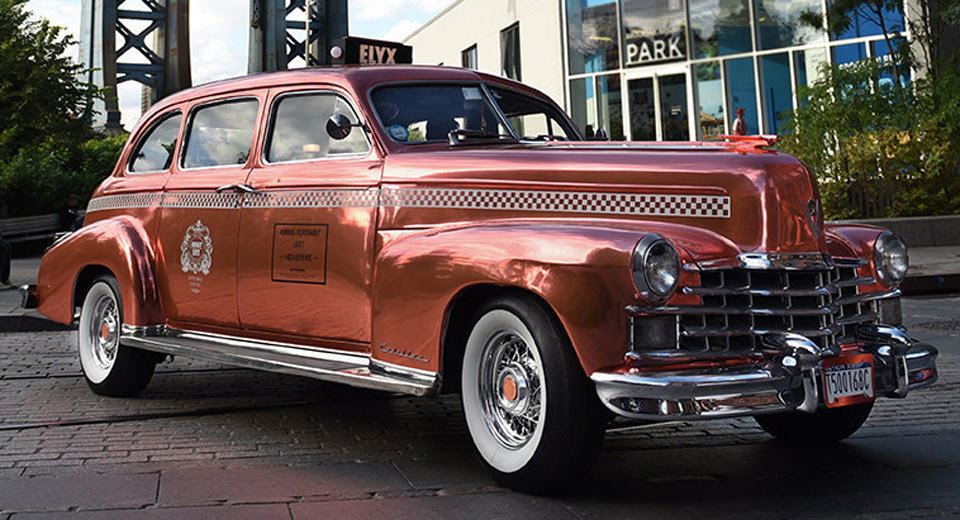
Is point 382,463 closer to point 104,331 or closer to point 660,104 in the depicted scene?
point 104,331

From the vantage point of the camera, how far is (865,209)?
58.0 ft

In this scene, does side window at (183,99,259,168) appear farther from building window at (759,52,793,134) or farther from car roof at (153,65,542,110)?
building window at (759,52,793,134)

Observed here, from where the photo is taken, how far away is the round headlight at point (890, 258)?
480 cm

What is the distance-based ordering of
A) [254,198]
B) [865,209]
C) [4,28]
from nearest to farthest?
[254,198] → [865,209] → [4,28]

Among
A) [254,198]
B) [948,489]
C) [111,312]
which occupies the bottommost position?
[948,489]

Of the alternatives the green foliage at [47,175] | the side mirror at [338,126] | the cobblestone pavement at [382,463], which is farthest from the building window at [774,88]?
the side mirror at [338,126]

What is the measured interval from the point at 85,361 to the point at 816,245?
4839 mm

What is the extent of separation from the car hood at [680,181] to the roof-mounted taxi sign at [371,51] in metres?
5.26

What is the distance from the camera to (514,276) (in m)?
4.24

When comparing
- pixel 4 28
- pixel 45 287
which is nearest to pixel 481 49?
pixel 4 28

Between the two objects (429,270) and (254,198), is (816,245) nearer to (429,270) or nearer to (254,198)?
(429,270)

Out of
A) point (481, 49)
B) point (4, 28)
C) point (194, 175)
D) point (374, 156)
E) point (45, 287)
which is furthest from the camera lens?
point (481, 49)

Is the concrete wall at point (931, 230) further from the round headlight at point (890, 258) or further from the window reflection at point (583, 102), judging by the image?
the round headlight at point (890, 258)

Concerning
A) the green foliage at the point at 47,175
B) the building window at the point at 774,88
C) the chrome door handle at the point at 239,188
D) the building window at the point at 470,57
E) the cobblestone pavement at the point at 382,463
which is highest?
the building window at the point at 470,57
